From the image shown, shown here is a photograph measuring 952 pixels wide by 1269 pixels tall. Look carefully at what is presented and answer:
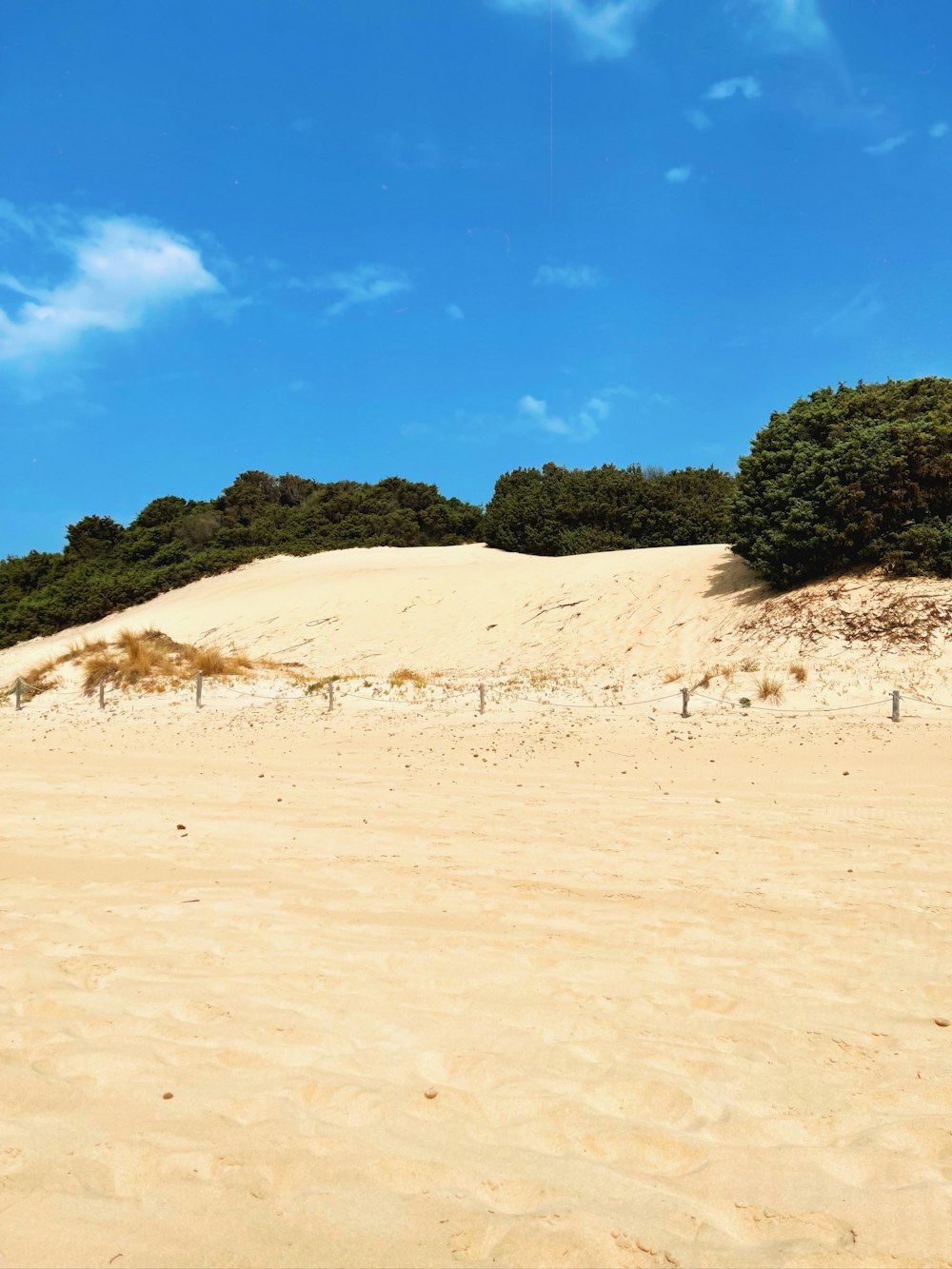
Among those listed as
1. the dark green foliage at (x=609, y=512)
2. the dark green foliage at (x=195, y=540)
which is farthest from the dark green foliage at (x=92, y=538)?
the dark green foliage at (x=609, y=512)

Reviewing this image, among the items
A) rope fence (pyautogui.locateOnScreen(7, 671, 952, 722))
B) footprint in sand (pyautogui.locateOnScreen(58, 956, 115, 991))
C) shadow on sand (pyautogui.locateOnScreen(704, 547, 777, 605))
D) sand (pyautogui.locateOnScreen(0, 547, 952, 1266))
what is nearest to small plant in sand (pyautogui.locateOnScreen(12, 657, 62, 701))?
rope fence (pyautogui.locateOnScreen(7, 671, 952, 722))

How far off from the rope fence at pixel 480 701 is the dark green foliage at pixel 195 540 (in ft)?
61.8

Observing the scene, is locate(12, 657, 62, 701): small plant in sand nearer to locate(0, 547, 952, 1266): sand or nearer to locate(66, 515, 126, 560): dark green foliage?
locate(0, 547, 952, 1266): sand

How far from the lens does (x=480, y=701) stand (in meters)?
15.3

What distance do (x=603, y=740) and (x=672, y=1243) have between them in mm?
10822

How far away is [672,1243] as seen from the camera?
82.7 inches

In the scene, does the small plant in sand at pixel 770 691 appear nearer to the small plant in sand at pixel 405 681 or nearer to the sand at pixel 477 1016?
the sand at pixel 477 1016

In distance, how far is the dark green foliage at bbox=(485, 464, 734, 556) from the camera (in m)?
35.3

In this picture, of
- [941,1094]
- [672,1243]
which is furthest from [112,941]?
[941,1094]

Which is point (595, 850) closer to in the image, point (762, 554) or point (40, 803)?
point (40, 803)

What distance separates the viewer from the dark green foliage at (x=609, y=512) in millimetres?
35312

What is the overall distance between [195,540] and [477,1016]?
1812 inches

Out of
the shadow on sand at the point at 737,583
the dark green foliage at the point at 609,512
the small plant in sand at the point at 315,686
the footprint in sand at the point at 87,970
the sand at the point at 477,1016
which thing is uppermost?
the dark green foliage at the point at 609,512

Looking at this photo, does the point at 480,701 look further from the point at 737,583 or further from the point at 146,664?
the point at 737,583
